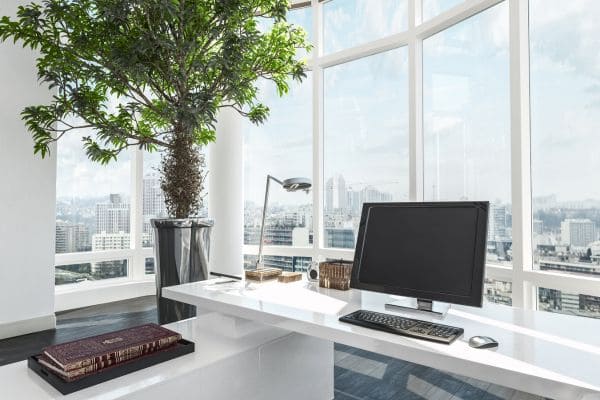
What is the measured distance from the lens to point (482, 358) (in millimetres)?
1164

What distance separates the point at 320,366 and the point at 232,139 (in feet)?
10.8

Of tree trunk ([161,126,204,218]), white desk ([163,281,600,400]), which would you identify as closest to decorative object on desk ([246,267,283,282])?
white desk ([163,281,600,400])

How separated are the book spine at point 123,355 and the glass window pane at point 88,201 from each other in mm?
3561

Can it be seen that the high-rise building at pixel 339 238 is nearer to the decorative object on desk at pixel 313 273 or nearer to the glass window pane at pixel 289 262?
the glass window pane at pixel 289 262

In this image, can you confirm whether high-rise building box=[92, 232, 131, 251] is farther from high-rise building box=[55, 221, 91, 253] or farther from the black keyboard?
the black keyboard

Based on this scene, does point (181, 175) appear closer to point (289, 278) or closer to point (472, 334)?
point (289, 278)

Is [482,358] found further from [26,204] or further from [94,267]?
[94,267]

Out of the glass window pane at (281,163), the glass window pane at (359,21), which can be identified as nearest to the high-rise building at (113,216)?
the glass window pane at (281,163)

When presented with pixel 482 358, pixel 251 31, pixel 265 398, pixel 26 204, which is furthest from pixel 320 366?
pixel 26 204

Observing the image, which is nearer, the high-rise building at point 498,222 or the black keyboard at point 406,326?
the black keyboard at point 406,326

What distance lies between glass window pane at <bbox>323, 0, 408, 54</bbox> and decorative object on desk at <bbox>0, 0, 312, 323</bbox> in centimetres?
131

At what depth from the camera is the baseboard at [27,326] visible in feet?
11.5

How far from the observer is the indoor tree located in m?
2.59

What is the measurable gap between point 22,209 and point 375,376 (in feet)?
11.0
